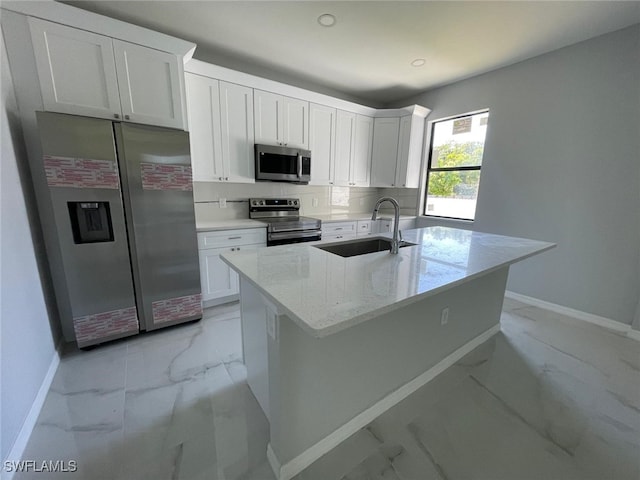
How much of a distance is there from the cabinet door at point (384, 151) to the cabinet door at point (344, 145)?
17.5 inches

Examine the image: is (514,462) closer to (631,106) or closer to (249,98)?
(631,106)

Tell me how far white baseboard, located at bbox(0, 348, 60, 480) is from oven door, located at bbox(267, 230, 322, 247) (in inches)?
75.7

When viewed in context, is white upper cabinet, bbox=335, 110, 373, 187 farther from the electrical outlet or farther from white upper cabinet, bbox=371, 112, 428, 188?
the electrical outlet

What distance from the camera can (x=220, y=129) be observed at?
2.76 meters

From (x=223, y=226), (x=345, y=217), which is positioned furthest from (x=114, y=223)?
(x=345, y=217)

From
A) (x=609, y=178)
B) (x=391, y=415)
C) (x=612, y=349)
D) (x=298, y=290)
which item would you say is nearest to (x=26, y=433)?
(x=298, y=290)

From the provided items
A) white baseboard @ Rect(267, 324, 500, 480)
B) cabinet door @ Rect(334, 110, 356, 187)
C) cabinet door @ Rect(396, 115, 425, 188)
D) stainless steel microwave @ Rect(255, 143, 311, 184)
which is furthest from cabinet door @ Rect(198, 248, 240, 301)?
cabinet door @ Rect(396, 115, 425, 188)

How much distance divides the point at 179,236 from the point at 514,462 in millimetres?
2687

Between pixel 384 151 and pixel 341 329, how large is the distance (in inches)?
147

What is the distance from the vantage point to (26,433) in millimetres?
1321

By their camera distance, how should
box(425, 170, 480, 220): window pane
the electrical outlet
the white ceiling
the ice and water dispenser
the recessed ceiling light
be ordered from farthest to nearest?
box(425, 170, 480, 220): window pane
the recessed ceiling light
the white ceiling
the ice and water dispenser
the electrical outlet

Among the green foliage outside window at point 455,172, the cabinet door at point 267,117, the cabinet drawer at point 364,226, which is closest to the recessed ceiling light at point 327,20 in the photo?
the cabinet door at point 267,117

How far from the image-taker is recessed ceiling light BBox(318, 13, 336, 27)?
2129mm

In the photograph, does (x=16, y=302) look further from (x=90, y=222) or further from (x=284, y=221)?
(x=284, y=221)
